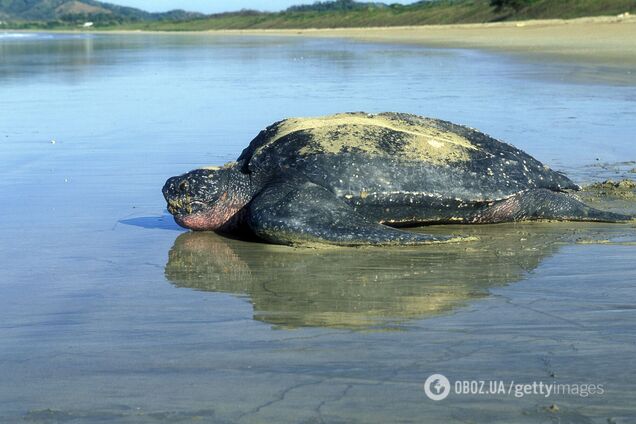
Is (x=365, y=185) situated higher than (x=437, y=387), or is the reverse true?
(x=365, y=185)

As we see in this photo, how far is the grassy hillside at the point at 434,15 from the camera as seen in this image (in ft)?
145

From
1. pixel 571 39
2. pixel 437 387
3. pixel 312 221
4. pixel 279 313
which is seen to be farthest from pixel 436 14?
pixel 437 387

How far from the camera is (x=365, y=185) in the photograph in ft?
19.0

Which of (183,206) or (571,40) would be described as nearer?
(183,206)

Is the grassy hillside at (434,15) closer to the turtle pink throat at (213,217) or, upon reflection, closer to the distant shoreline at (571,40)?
the distant shoreline at (571,40)

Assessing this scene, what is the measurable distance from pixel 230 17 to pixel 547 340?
374ft

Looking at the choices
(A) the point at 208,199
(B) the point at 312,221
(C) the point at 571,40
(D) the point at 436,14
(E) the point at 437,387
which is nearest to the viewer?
(E) the point at 437,387

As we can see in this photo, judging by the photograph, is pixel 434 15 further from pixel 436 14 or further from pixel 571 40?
pixel 571 40

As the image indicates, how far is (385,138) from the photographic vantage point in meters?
6.04

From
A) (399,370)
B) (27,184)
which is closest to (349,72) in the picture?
(27,184)

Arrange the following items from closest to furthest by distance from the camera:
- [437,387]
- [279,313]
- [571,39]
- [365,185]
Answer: [437,387] < [279,313] < [365,185] < [571,39]

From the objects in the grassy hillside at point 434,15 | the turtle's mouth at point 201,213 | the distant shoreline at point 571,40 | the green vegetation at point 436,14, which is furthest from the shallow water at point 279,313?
the grassy hillside at point 434,15

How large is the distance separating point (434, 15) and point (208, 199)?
60236 millimetres

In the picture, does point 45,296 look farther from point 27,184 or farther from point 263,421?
point 27,184
